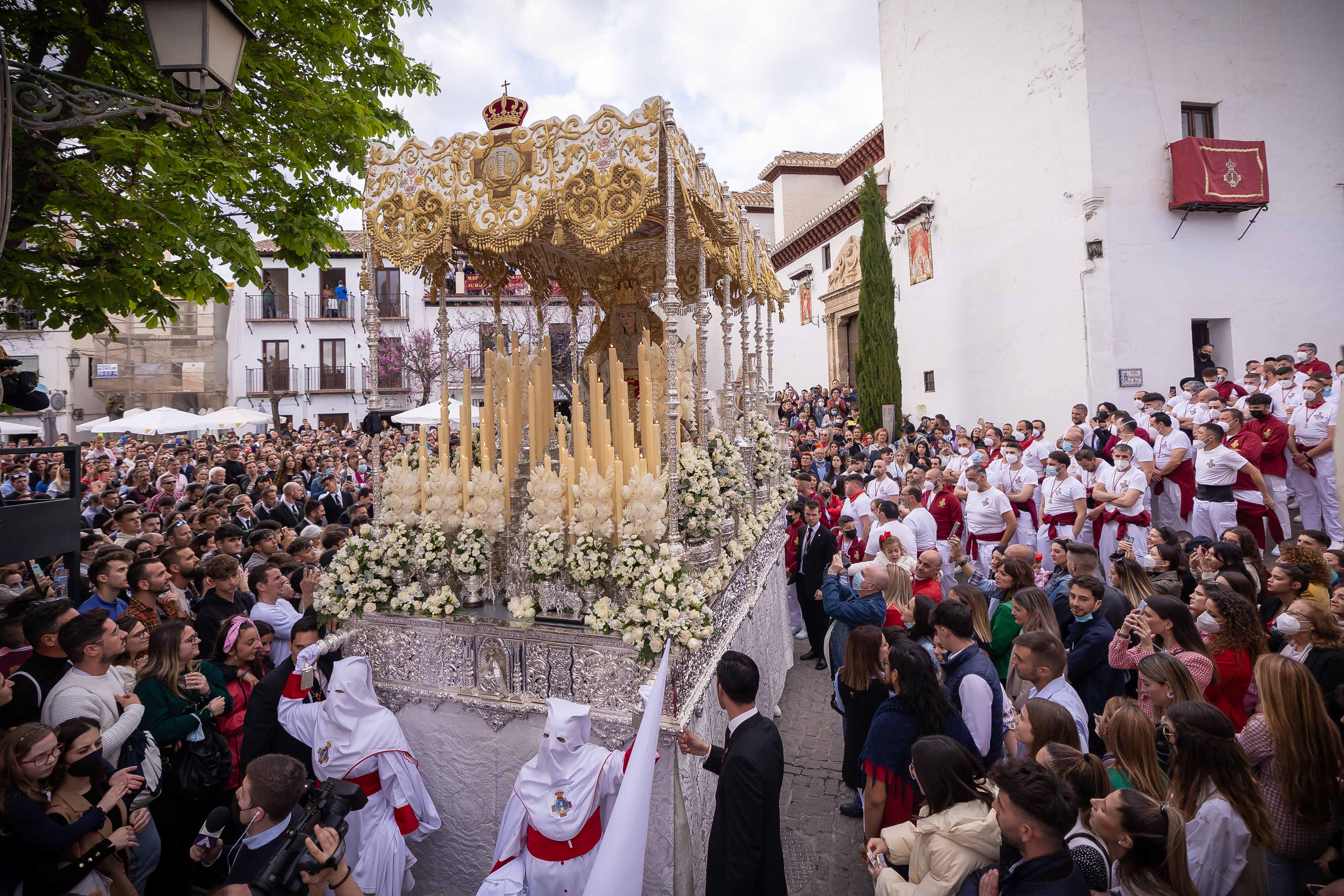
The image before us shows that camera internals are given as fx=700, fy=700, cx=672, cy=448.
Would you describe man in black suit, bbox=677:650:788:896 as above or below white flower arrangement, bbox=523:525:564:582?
below

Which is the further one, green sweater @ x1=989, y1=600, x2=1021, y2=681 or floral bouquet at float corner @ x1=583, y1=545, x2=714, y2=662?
green sweater @ x1=989, y1=600, x2=1021, y2=681

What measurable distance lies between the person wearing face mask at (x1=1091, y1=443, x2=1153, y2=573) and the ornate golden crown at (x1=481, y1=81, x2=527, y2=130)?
693 centimetres

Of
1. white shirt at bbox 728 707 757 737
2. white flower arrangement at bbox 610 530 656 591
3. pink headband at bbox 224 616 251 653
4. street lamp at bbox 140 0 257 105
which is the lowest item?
white shirt at bbox 728 707 757 737

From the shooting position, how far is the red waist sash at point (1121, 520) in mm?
7746

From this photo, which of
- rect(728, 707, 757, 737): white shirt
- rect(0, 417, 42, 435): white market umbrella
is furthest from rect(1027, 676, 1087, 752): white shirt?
rect(0, 417, 42, 435): white market umbrella

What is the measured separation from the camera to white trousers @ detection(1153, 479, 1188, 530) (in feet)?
29.3

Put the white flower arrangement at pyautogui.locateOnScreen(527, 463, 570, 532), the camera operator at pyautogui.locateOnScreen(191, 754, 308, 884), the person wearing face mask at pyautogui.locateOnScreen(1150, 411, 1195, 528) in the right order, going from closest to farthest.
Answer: the camera operator at pyautogui.locateOnScreen(191, 754, 308, 884), the white flower arrangement at pyautogui.locateOnScreen(527, 463, 570, 532), the person wearing face mask at pyautogui.locateOnScreen(1150, 411, 1195, 528)

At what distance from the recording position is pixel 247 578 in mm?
5445

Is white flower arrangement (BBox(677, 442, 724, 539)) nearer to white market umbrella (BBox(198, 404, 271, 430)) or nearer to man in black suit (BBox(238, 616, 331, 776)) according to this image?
man in black suit (BBox(238, 616, 331, 776))

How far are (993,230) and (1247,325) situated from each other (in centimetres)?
513

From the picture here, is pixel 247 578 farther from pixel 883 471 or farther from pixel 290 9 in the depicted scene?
pixel 883 471

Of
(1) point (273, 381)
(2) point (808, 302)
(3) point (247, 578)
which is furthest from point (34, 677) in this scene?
(1) point (273, 381)

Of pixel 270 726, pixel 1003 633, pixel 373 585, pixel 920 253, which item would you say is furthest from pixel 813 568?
pixel 920 253

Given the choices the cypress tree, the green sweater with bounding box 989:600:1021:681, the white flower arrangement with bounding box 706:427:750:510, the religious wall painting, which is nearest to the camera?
the green sweater with bounding box 989:600:1021:681
